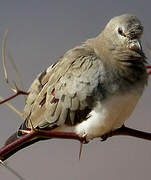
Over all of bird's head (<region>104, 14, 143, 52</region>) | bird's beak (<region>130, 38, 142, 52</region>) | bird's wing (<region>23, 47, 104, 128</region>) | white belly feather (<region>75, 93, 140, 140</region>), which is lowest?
white belly feather (<region>75, 93, 140, 140</region>)

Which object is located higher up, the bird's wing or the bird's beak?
the bird's beak

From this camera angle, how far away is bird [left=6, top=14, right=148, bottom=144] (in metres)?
1.48

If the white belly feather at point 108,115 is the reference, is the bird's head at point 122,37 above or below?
above

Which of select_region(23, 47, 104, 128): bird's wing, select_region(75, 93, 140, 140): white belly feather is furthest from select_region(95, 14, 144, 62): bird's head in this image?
select_region(75, 93, 140, 140): white belly feather

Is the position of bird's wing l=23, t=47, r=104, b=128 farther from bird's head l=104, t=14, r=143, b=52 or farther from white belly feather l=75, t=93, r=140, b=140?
bird's head l=104, t=14, r=143, b=52

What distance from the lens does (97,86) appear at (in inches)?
58.3

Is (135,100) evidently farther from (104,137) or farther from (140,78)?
(104,137)

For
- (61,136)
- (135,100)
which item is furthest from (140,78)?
(61,136)

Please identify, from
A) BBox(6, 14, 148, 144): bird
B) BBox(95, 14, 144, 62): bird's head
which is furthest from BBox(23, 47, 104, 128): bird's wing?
BBox(95, 14, 144, 62): bird's head

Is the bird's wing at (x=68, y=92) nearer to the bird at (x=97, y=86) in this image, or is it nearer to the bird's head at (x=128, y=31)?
the bird at (x=97, y=86)

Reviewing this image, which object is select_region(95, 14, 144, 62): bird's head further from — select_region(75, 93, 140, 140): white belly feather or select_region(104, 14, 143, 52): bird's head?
select_region(75, 93, 140, 140): white belly feather

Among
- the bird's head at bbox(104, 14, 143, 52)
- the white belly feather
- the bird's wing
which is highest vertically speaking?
the bird's head at bbox(104, 14, 143, 52)

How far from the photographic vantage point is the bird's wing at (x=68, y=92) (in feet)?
4.98

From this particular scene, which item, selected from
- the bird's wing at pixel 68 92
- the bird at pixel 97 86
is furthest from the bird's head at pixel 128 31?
the bird's wing at pixel 68 92
